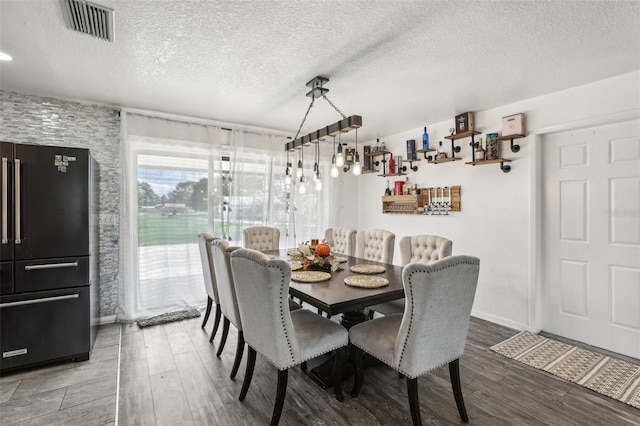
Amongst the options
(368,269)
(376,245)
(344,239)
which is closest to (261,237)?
(344,239)

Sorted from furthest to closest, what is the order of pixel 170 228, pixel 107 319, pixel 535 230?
pixel 170 228 < pixel 107 319 < pixel 535 230

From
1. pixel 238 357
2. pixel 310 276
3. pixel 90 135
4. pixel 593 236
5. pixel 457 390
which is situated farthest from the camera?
pixel 90 135

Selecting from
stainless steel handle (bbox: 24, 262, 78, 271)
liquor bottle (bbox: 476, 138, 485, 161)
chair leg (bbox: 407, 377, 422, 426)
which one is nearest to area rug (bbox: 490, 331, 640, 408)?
chair leg (bbox: 407, 377, 422, 426)

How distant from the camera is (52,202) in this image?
2.55 m

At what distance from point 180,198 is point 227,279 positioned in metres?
1.95

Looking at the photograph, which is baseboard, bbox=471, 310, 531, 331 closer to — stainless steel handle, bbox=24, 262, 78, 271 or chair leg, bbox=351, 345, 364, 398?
chair leg, bbox=351, 345, 364, 398

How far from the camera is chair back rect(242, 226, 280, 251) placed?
12.9ft

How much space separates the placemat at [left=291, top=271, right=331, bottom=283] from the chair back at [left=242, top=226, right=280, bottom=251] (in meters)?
1.49

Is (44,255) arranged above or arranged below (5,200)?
below

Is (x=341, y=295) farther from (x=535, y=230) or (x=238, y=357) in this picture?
Answer: (x=535, y=230)

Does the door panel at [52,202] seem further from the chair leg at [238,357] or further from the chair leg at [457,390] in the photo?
the chair leg at [457,390]

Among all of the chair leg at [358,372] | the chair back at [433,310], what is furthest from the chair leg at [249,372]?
the chair back at [433,310]

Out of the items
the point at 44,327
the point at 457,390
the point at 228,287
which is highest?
the point at 228,287

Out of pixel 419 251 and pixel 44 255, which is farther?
pixel 419 251
